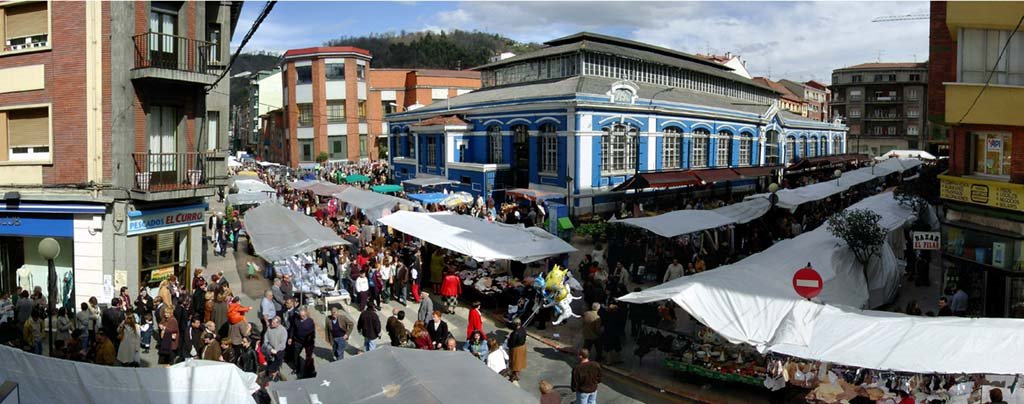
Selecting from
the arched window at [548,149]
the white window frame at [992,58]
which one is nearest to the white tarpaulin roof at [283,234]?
the white window frame at [992,58]

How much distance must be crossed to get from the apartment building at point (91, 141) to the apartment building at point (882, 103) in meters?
96.7

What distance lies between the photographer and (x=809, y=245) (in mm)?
17828

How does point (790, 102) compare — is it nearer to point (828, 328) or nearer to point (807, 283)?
point (807, 283)

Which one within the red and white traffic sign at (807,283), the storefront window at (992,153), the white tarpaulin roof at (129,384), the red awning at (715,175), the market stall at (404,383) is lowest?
the white tarpaulin roof at (129,384)

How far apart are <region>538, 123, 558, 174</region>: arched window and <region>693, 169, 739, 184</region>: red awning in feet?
25.1

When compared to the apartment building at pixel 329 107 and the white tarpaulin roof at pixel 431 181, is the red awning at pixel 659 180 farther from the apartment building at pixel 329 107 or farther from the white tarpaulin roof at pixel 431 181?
the apartment building at pixel 329 107

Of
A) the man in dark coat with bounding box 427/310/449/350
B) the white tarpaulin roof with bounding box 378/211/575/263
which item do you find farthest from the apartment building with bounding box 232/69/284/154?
the man in dark coat with bounding box 427/310/449/350

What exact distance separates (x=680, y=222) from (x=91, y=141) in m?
16.9

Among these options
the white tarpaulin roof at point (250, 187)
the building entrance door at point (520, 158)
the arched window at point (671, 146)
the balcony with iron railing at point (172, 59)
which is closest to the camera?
the balcony with iron railing at point (172, 59)

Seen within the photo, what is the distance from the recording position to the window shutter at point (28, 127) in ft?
59.9

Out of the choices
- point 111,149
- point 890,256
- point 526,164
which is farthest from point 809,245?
point 526,164

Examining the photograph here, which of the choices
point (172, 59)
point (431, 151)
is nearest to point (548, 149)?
point (431, 151)

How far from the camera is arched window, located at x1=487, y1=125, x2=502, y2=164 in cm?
3924

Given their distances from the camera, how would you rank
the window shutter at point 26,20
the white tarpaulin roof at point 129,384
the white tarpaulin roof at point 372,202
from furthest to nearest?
the white tarpaulin roof at point 372,202, the window shutter at point 26,20, the white tarpaulin roof at point 129,384
